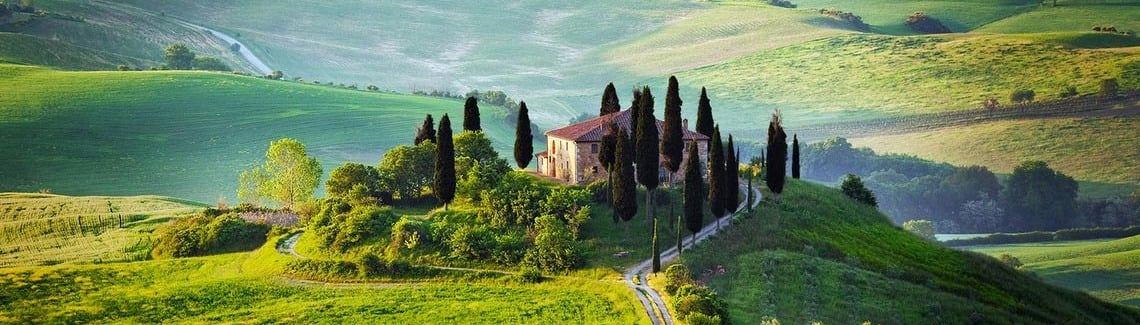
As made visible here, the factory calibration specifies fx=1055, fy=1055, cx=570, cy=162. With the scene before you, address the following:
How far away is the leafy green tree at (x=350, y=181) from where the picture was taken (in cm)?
7425

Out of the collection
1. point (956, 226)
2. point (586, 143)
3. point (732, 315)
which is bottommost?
point (956, 226)

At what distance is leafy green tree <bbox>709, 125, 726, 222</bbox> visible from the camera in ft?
212

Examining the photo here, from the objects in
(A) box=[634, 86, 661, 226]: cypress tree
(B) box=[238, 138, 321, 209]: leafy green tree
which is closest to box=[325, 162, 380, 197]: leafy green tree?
(B) box=[238, 138, 321, 209]: leafy green tree

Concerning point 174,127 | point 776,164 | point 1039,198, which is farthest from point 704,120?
point 174,127

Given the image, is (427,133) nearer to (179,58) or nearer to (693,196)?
(693,196)

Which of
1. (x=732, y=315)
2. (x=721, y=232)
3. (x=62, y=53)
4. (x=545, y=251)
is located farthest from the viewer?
(x=62, y=53)

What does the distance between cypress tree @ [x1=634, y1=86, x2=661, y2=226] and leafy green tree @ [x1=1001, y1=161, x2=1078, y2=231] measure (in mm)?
87677

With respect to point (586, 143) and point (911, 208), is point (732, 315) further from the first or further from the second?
point (911, 208)

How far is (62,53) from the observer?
16112 cm

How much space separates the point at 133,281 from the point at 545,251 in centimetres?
2383

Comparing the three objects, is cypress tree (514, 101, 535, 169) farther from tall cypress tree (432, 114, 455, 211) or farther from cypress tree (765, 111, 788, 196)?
cypress tree (765, 111, 788, 196)

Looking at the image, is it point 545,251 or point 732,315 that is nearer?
point 732,315

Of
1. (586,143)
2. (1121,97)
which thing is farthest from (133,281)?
(1121,97)

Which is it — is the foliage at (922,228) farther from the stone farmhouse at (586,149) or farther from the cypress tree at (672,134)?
the cypress tree at (672,134)
